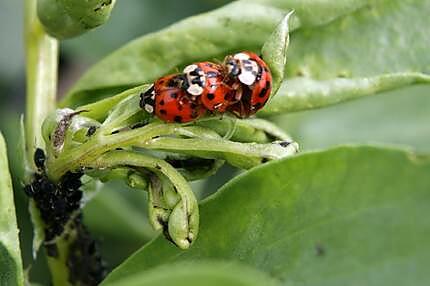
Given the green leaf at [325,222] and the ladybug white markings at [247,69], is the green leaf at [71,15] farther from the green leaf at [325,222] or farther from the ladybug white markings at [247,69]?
the green leaf at [325,222]

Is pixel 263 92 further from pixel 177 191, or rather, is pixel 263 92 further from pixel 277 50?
pixel 177 191

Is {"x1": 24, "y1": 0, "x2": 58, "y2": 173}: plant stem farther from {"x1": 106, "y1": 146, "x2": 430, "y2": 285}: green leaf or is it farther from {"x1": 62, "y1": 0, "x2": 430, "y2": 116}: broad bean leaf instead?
{"x1": 106, "y1": 146, "x2": 430, "y2": 285}: green leaf

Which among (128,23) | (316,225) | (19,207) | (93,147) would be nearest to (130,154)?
(93,147)

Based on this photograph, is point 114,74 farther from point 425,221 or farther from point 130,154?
point 425,221

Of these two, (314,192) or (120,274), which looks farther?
(120,274)

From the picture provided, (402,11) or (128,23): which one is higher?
(402,11)

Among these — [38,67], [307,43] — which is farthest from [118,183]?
[307,43]

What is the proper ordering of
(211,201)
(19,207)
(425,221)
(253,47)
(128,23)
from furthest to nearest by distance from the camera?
1. (128,23)
2. (19,207)
3. (253,47)
4. (211,201)
5. (425,221)
